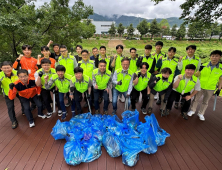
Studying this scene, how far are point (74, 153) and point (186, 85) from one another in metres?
2.82

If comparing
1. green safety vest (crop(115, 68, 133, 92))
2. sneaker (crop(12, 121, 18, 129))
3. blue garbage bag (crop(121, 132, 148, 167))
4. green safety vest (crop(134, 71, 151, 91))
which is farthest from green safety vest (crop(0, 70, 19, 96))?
green safety vest (crop(134, 71, 151, 91))

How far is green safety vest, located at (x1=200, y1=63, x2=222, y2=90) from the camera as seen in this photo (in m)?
2.94

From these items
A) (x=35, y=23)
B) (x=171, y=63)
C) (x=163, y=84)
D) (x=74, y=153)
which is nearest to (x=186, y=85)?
(x=163, y=84)

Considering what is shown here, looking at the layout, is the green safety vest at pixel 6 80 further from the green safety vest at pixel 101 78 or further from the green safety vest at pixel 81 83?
the green safety vest at pixel 101 78

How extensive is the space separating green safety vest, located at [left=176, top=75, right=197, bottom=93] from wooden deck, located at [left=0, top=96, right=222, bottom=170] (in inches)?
33.2

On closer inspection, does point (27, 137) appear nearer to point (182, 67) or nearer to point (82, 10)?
point (182, 67)

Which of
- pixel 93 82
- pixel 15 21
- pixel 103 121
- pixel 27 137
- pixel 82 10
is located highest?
pixel 82 10

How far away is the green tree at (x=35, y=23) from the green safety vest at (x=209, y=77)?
5377 millimetres

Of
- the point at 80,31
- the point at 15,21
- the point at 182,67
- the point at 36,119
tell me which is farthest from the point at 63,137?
the point at 80,31

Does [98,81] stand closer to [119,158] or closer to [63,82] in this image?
[63,82]

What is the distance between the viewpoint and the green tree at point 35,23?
406cm

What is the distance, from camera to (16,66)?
3.07 metres

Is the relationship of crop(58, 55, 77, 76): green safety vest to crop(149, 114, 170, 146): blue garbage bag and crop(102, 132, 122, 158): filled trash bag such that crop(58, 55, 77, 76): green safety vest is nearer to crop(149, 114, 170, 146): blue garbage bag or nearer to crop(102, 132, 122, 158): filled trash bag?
crop(102, 132, 122, 158): filled trash bag

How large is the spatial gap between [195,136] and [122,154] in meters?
1.80
